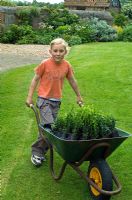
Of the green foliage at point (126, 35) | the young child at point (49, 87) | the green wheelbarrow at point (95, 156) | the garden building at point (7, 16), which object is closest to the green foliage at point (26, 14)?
the garden building at point (7, 16)

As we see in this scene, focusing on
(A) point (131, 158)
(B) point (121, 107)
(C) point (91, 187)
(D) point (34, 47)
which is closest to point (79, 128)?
(C) point (91, 187)

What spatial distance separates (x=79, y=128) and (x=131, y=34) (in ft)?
51.3

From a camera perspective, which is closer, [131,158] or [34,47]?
[131,158]

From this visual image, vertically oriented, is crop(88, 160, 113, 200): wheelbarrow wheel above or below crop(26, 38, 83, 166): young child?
below

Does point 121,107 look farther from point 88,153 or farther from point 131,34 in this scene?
point 131,34

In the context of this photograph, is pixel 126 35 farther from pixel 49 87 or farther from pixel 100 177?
pixel 100 177

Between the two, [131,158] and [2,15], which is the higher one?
[131,158]

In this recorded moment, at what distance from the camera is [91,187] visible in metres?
4.73

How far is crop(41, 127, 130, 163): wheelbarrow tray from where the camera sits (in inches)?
170

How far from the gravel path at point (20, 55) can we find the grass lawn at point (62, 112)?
0.78 metres

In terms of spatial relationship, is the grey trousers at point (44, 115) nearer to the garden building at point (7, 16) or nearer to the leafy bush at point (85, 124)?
the leafy bush at point (85, 124)

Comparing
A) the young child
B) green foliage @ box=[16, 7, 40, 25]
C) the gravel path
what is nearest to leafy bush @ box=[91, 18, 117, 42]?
green foliage @ box=[16, 7, 40, 25]

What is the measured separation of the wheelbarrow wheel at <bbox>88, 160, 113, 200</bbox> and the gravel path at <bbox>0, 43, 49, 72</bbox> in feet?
24.9

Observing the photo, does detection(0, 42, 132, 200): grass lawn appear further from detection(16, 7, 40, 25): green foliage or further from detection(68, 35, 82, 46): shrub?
detection(16, 7, 40, 25): green foliage
